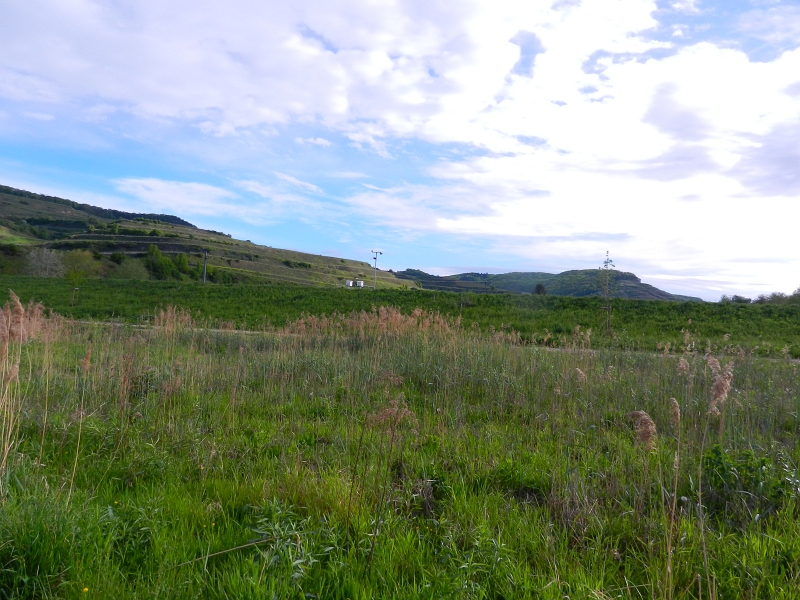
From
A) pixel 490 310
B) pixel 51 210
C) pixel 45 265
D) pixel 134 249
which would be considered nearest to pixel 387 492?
pixel 490 310

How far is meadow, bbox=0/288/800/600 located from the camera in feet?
8.61

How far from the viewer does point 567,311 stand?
20.5 metres

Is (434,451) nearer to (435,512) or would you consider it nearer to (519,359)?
(435,512)

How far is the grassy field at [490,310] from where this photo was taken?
53.1 ft

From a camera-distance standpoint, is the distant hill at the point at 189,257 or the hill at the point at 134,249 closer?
the distant hill at the point at 189,257

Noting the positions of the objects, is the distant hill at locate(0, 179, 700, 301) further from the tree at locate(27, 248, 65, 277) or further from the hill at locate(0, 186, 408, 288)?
the tree at locate(27, 248, 65, 277)

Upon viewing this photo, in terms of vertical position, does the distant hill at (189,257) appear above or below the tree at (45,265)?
Result: above

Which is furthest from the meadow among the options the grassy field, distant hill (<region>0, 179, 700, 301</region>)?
distant hill (<region>0, 179, 700, 301</region>)

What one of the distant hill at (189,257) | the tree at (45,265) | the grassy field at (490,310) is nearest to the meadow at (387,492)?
the grassy field at (490,310)

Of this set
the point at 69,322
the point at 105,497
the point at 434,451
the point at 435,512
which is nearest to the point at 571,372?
the point at 434,451

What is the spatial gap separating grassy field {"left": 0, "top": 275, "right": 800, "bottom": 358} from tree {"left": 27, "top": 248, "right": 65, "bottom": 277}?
17213 millimetres

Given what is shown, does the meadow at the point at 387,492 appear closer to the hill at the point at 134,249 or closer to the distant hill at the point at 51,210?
the hill at the point at 134,249

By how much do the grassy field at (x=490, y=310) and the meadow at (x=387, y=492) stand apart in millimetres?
7982

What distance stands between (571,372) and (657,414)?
1765 millimetres
